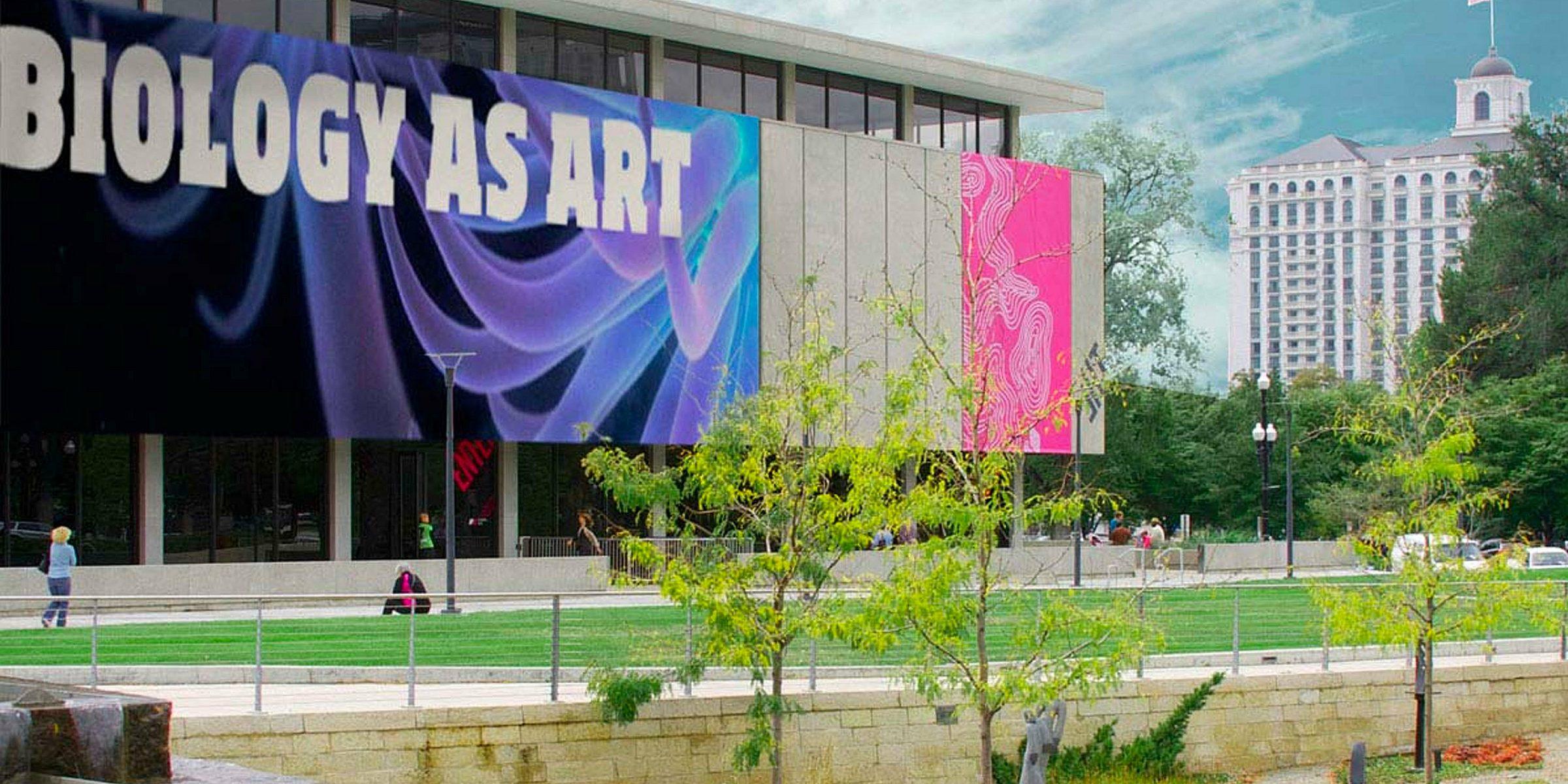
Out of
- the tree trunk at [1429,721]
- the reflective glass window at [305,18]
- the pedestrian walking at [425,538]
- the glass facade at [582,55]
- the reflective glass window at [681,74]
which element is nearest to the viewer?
the tree trunk at [1429,721]

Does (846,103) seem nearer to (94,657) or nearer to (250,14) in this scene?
(250,14)

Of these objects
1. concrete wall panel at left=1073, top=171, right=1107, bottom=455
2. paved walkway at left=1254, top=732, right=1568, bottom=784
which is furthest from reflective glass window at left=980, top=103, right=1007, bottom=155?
paved walkway at left=1254, top=732, right=1568, bottom=784

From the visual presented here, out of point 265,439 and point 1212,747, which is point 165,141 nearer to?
point 265,439

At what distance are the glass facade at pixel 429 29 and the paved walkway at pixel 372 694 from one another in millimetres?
26259

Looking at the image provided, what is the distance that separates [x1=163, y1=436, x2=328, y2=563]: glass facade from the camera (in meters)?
42.2

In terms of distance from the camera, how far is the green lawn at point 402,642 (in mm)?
20047

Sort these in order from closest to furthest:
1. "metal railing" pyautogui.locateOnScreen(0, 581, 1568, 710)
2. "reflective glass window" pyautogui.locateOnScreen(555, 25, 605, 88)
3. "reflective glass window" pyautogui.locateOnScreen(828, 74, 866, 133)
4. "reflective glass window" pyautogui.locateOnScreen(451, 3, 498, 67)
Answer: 1. "metal railing" pyautogui.locateOnScreen(0, 581, 1568, 710)
2. "reflective glass window" pyautogui.locateOnScreen(451, 3, 498, 67)
3. "reflective glass window" pyautogui.locateOnScreen(555, 25, 605, 88)
4. "reflective glass window" pyautogui.locateOnScreen(828, 74, 866, 133)

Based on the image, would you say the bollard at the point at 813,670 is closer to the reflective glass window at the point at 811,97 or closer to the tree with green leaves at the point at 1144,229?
the reflective glass window at the point at 811,97

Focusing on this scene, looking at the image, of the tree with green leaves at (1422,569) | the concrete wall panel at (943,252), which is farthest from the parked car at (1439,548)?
the concrete wall panel at (943,252)

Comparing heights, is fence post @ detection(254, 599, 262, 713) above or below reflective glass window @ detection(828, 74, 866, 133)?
below

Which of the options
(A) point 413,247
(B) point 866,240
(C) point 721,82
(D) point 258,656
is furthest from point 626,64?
(D) point 258,656

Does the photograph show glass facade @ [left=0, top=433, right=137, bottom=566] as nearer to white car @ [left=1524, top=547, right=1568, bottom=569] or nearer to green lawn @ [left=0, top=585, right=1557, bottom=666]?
green lawn @ [left=0, top=585, right=1557, bottom=666]

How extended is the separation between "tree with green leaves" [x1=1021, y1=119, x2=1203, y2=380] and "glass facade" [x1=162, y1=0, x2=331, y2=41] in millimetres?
48574

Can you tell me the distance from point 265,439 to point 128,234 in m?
6.14
